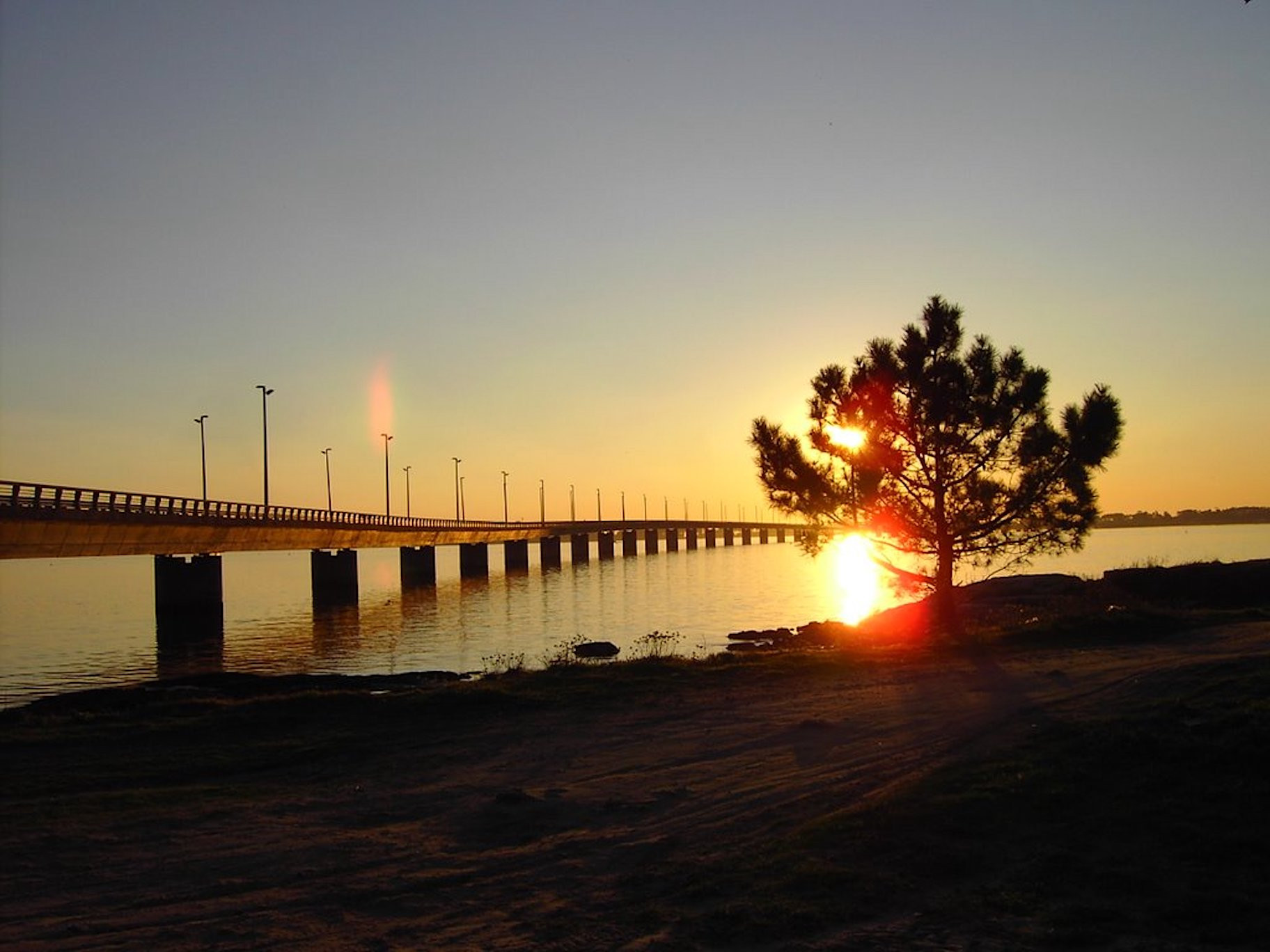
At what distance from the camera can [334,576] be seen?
8825 cm

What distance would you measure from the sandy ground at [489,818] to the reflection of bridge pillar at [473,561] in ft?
355

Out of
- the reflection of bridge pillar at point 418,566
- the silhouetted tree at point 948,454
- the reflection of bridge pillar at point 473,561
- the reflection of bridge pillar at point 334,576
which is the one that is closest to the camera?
the silhouetted tree at point 948,454

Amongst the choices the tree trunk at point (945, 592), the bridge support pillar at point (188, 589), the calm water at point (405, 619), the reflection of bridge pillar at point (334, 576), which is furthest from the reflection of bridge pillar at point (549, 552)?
the tree trunk at point (945, 592)

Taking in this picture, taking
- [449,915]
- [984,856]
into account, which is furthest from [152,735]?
[984,856]

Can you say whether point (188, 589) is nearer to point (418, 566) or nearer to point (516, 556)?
point (418, 566)

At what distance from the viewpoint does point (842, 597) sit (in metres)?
81.1

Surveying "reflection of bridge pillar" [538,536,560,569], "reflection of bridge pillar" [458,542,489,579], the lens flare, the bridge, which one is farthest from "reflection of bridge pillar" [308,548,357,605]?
"reflection of bridge pillar" [538,536,560,569]

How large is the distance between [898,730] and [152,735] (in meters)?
10.6

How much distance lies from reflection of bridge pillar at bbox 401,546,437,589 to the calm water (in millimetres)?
2266

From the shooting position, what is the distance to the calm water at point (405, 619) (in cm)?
4241

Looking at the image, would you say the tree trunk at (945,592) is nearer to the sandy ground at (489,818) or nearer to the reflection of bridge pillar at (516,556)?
the sandy ground at (489,818)

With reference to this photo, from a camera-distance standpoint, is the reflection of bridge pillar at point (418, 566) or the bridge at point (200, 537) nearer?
the bridge at point (200, 537)

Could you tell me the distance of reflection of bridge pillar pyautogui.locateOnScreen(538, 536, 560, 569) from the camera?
155m

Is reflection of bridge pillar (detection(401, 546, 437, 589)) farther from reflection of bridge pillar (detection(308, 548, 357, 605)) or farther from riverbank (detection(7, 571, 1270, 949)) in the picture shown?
riverbank (detection(7, 571, 1270, 949))
